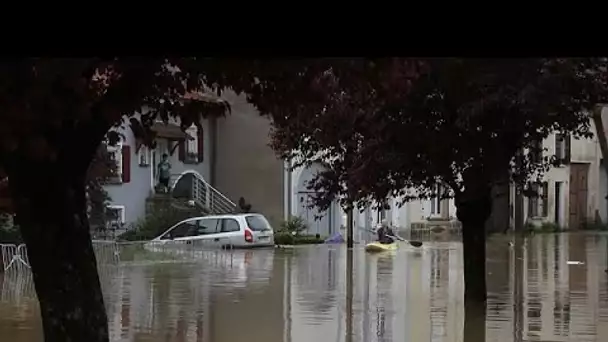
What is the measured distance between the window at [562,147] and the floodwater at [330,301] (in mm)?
1894

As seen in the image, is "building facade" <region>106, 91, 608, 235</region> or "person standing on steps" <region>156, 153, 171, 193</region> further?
"person standing on steps" <region>156, 153, 171, 193</region>

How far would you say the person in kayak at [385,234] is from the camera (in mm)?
27953

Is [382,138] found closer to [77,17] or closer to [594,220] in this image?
[77,17]

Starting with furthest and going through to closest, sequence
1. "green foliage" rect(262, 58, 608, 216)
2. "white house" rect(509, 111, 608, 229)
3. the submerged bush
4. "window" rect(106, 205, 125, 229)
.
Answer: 1. the submerged bush
2. "window" rect(106, 205, 125, 229)
3. "white house" rect(509, 111, 608, 229)
4. "green foliage" rect(262, 58, 608, 216)

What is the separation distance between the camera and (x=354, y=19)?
493 centimetres

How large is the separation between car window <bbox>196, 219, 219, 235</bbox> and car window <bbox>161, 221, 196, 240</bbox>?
194 mm

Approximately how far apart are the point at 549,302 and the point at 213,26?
10.1 m

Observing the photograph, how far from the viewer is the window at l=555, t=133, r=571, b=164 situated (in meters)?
13.4

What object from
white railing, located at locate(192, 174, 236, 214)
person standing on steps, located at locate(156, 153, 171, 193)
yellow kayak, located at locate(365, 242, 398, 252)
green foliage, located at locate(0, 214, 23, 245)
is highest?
person standing on steps, located at locate(156, 153, 171, 193)

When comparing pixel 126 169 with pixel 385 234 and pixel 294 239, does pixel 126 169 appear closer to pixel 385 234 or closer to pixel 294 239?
pixel 294 239

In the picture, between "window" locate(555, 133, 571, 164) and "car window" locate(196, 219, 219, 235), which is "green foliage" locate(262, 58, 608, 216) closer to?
"window" locate(555, 133, 571, 164)

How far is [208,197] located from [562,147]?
17.8 metres

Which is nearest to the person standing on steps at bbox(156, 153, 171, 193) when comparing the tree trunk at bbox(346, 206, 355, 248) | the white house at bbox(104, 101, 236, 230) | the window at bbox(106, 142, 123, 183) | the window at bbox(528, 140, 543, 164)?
the white house at bbox(104, 101, 236, 230)

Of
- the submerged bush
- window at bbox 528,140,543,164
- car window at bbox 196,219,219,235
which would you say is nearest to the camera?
window at bbox 528,140,543,164
